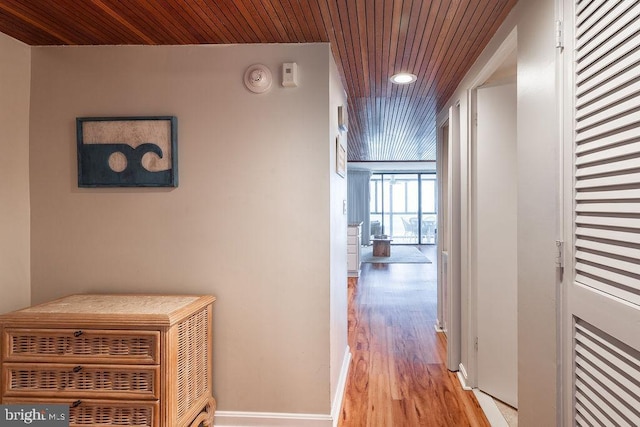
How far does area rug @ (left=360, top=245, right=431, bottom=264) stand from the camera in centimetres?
900

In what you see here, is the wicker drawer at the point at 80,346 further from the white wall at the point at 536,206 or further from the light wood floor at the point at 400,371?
the white wall at the point at 536,206

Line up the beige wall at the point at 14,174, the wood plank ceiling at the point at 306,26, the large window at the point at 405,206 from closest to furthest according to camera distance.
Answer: the wood plank ceiling at the point at 306,26 → the beige wall at the point at 14,174 → the large window at the point at 405,206

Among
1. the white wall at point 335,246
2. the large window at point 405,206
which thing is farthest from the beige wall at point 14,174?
the large window at point 405,206

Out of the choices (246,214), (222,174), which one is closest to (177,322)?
(246,214)

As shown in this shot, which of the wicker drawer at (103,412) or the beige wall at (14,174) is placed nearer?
the wicker drawer at (103,412)

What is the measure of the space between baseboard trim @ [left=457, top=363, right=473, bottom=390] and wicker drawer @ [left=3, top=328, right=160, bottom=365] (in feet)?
6.80

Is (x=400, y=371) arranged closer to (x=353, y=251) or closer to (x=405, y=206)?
(x=353, y=251)

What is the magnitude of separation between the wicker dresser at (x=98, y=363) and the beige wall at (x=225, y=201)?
444 millimetres

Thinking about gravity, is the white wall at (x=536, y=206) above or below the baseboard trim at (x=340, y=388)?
above

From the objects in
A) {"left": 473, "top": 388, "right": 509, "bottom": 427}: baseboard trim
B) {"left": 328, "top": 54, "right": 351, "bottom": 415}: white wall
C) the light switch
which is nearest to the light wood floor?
{"left": 473, "top": 388, "right": 509, "bottom": 427}: baseboard trim

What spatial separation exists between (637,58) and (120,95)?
232 cm

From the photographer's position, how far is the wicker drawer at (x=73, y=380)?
1830 mm

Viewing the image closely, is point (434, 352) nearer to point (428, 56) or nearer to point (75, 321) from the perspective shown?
point (428, 56)

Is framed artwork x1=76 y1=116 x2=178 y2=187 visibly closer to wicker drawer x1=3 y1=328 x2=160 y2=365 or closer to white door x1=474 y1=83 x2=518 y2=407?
wicker drawer x1=3 y1=328 x2=160 y2=365
